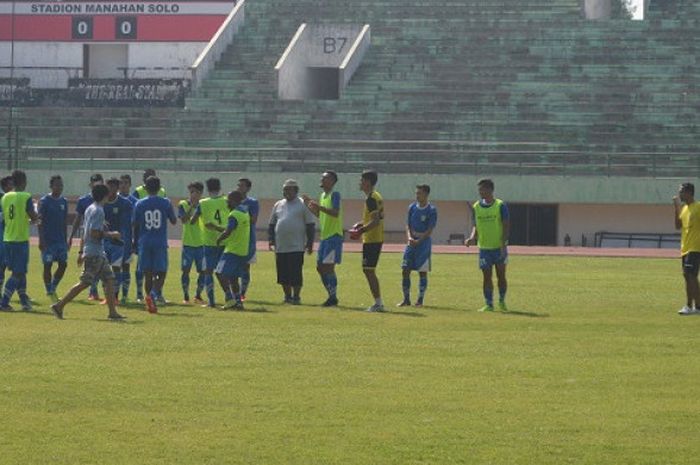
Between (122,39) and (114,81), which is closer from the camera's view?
(114,81)

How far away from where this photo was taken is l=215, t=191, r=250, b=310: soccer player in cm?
2422

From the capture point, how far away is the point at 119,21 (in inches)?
3150

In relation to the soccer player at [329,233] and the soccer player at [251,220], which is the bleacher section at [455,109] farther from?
the soccer player at [329,233]

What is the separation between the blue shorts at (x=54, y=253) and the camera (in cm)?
2469

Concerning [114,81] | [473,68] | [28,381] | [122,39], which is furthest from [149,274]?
[122,39]

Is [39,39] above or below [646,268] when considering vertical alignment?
above

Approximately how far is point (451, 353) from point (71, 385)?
464 cm

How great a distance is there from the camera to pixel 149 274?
23.8 metres

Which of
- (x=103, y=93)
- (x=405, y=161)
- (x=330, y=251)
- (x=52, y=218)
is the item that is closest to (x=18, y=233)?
(x=52, y=218)

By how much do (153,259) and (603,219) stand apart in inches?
1286

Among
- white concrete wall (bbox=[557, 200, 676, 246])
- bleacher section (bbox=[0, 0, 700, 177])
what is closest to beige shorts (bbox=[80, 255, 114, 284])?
bleacher section (bbox=[0, 0, 700, 177])

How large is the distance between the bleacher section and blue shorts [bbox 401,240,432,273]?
2948 centimetres

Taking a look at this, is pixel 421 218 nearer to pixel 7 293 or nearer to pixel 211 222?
pixel 211 222

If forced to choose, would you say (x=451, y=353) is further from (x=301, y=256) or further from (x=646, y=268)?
(x=646, y=268)
